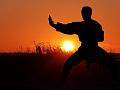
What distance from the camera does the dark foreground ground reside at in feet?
42.4

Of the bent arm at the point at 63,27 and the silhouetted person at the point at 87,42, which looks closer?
the silhouetted person at the point at 87,42

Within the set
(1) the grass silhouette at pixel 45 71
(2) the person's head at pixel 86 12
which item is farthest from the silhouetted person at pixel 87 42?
(1) the grass silhouette at pixel 45 71

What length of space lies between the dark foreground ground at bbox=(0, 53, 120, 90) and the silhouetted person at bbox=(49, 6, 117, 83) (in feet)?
5.91

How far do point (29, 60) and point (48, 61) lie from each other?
94cm

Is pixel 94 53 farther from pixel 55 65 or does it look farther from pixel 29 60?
pixel 29 60

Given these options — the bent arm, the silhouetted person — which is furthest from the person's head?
the bent arm

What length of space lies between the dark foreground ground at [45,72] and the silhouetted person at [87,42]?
5.91 feet

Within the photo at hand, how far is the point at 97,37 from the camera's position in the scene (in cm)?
1021

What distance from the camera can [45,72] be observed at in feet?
48.1

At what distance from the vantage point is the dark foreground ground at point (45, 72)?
12.9 meters

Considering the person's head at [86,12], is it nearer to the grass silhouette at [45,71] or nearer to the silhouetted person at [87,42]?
the silhouetted person at [87,42]

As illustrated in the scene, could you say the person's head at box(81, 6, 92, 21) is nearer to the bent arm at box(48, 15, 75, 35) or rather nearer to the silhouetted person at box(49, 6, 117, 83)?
the silhouetted person at box(49, 6, 117, 83)

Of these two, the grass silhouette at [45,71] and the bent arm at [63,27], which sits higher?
the bent arm at [63,27]

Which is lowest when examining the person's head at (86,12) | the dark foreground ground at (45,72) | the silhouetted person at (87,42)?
the dark foreground ground at (45,72)
